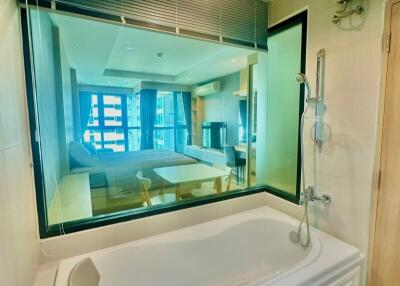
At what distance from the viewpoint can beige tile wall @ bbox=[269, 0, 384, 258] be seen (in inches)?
53.2

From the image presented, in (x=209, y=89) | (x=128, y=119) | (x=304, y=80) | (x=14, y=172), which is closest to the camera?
(x=14, y=172)

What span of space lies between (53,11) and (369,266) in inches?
97.6

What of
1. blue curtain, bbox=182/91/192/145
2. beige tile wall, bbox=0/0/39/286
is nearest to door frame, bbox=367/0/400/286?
beige tile wall, bbox=0/0/39/286

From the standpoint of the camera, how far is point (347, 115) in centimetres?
148

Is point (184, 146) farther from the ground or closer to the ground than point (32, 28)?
closer to the ground

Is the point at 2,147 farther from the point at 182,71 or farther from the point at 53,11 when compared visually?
the point at 182,71

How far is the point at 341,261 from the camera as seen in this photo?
1.36 metres

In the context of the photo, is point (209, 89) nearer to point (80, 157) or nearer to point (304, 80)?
point (80, 157)

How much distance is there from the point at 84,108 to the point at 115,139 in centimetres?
65

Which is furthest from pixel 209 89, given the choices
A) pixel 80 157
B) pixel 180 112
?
pixel 80 157

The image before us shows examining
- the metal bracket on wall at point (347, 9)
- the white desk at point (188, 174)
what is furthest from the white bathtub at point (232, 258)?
the metal bracket on wall at point (347, 9)

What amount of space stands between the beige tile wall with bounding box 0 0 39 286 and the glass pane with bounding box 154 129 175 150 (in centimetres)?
307

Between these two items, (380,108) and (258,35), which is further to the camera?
(258,35)

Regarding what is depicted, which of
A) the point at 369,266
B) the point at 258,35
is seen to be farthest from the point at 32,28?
the point at 369,266
